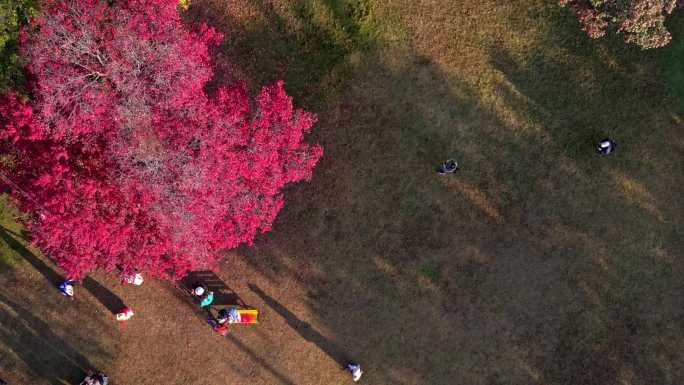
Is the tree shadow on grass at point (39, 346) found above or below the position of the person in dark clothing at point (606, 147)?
below

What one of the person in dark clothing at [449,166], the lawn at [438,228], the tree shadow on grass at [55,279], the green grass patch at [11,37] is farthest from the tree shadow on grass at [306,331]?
the green grass patch at [11,37]

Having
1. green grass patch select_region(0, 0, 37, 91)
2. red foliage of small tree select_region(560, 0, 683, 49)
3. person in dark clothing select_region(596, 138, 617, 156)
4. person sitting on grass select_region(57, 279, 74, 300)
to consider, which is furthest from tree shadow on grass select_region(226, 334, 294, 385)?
red foliage of small tree select_region(560, 0, 683, 49)

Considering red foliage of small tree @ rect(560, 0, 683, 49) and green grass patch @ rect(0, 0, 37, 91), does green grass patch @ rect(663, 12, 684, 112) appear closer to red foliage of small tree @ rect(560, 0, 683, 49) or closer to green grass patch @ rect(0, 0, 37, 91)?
red foliage of small tree @ rect(560, 0, 683, 49)

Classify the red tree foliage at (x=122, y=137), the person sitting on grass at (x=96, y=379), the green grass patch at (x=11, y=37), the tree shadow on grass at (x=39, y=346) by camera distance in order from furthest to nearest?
the tree shadow on grass at (x=39, y=346), the person sitting on grass at (x=96, y=379), the green grass patch at (x=11, y=37), the red tree foliage at (x=122, y=137)

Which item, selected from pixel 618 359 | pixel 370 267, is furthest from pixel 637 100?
pixel 370 267

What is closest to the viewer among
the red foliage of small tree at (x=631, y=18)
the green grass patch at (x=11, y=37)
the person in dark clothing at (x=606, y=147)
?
the green grass patch at (x=11, y=37)

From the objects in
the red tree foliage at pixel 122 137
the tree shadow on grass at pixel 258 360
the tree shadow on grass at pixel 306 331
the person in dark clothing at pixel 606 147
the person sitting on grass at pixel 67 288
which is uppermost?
the person in dark clothing at pixel 606 147

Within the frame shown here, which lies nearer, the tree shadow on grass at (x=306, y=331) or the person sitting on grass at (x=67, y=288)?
the person sitting on grass at (x=67, y=288)

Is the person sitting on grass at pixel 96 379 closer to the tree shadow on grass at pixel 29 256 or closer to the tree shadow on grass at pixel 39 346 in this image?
the tree shadow on grass at pixel 39 346

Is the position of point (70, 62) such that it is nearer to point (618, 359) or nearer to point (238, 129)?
point (238, 129)
